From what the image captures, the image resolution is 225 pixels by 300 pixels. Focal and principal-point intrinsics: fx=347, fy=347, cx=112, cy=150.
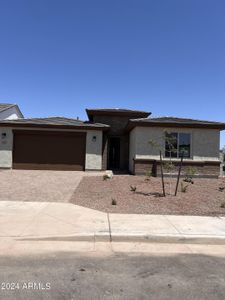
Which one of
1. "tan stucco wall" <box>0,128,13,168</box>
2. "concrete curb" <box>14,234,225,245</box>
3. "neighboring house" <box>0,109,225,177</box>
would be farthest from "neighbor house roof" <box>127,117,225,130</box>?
"concrete curb" <box>14,234,225,245</box>

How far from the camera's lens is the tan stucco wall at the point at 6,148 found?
2236 centimetres

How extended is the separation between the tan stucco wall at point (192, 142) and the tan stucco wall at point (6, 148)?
8281 millimetres

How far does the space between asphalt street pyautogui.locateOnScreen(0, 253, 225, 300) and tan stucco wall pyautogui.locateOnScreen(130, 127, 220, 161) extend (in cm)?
1380

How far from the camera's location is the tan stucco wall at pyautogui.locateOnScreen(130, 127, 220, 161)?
1995 centimetres

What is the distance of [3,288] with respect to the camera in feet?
14.9

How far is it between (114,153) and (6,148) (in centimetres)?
759

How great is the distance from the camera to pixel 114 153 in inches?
997

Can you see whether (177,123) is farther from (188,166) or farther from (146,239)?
(146,239)

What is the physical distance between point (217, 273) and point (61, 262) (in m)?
2.48

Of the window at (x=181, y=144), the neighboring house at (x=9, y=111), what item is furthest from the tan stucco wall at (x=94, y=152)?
the neighboring house at (x=9, y=111)

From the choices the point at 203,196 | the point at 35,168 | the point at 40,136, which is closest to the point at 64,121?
the point at 40,136

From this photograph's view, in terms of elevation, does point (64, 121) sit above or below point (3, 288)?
above

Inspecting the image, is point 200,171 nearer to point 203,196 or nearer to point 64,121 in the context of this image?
point 203,196

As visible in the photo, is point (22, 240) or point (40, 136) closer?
point (22, 240)
